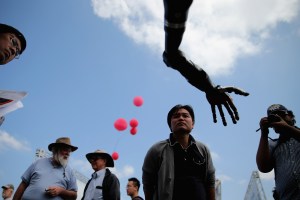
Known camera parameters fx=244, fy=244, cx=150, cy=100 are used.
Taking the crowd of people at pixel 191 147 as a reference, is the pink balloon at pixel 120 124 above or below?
above

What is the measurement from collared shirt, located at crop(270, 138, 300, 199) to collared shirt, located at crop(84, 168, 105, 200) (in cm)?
264

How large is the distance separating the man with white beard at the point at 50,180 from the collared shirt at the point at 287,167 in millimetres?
3106

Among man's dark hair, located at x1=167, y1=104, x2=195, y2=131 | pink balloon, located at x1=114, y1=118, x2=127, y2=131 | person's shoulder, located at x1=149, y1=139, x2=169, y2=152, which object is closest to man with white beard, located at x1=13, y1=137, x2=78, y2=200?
person's shoulder, located at x1=149, y1=139, x2=169, y2=152

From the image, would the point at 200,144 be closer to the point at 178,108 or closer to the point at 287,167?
the point at 178,108

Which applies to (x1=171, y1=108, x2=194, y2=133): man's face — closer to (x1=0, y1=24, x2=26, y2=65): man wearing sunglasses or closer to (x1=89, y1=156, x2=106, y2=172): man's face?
(x1=0, y1=24, x2=26, y2=65): man wearing sunglasses

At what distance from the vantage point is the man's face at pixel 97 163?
4.56 meters

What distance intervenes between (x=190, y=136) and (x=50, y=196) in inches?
96.7

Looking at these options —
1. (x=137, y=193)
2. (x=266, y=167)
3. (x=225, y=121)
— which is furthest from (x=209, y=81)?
(x=137, y=193)

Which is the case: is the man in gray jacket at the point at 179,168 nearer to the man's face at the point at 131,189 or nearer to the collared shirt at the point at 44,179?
the collared shirt at the point at 44,179

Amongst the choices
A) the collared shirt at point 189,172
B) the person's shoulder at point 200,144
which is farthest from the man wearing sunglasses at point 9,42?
the person's shoulder at point 200,144

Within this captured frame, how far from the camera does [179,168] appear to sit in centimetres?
243

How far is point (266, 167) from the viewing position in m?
2.76

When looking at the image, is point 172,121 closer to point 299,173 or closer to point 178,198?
point 178,198

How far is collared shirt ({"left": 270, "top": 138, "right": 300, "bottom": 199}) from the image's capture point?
7.46 feet
